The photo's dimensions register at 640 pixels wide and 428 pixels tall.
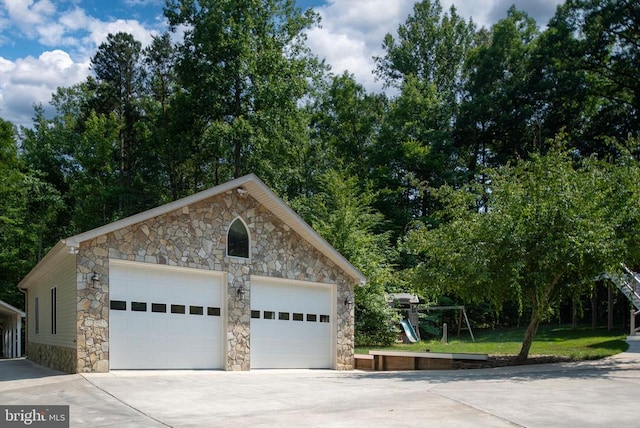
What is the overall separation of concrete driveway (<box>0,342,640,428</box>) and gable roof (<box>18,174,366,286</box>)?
2.95 m

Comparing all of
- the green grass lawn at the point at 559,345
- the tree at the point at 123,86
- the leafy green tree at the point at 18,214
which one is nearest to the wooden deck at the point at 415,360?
the green grass lawn at the point at 559,345

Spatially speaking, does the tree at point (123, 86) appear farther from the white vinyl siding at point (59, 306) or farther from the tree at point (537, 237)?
the tree at point (537, 237)

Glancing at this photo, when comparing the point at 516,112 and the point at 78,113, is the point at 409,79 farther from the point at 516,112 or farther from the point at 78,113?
the point at 78,113

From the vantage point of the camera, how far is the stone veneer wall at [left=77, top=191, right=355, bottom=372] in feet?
45.1

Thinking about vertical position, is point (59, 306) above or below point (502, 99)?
below

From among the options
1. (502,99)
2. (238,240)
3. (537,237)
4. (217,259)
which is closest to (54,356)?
(217,259)

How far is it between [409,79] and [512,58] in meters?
6.34

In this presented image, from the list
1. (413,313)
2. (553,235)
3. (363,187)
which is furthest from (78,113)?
(553,235)

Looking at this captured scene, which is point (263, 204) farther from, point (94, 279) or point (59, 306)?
point (59, 306)

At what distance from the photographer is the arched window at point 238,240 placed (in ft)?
54.0

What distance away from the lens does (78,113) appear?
142 feet

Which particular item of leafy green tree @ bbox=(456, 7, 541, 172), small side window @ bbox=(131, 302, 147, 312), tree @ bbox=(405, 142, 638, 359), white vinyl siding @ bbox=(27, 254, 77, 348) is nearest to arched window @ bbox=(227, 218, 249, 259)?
small side window @ bbox=(131, 302, 147, 312)

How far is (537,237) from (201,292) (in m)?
8.46

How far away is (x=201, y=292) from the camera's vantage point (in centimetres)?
1587
